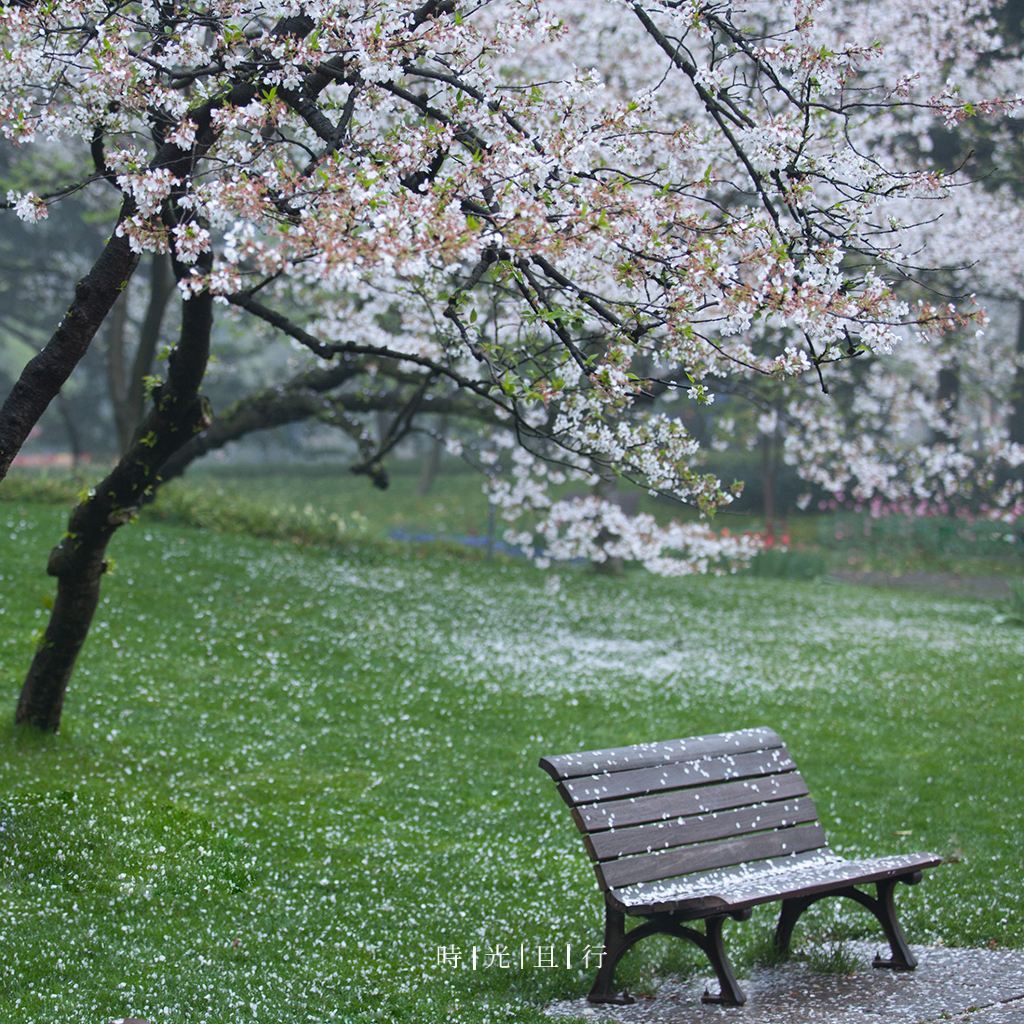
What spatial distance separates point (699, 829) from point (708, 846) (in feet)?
0.32

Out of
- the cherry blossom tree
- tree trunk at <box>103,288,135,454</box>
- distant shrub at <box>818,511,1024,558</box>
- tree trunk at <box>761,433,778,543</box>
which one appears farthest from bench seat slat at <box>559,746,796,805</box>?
tree trunk at <box>761,433,778,543</box>

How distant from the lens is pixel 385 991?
5121 millimetres

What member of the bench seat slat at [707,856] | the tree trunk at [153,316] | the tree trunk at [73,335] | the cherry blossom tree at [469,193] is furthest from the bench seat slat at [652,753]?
the tree trunk at [153,316]

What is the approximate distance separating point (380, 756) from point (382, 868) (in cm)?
227

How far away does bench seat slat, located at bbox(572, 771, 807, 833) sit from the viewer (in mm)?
5203

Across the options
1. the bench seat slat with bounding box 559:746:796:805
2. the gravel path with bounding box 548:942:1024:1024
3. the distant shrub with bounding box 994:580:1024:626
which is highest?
the distant shrub with bounding box 994:580:1024:626

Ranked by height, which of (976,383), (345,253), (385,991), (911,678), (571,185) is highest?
(976,383)

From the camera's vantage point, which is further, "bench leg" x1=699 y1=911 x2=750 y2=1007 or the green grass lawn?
the green grass lawn

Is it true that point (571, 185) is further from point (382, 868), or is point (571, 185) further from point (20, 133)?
point (382, 868)

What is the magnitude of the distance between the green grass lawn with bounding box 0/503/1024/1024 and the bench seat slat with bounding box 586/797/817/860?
0.63m

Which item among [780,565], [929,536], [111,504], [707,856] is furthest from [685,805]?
[929,536]

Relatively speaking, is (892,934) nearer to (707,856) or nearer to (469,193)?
(707,856)

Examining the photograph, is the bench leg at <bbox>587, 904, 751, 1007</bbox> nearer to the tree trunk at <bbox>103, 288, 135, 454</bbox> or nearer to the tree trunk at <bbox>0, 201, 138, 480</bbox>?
the tree trunk at <bbox>0, 201, 138, 480</bbox>

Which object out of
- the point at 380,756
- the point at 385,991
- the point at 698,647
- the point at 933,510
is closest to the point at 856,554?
the point at 933,510
